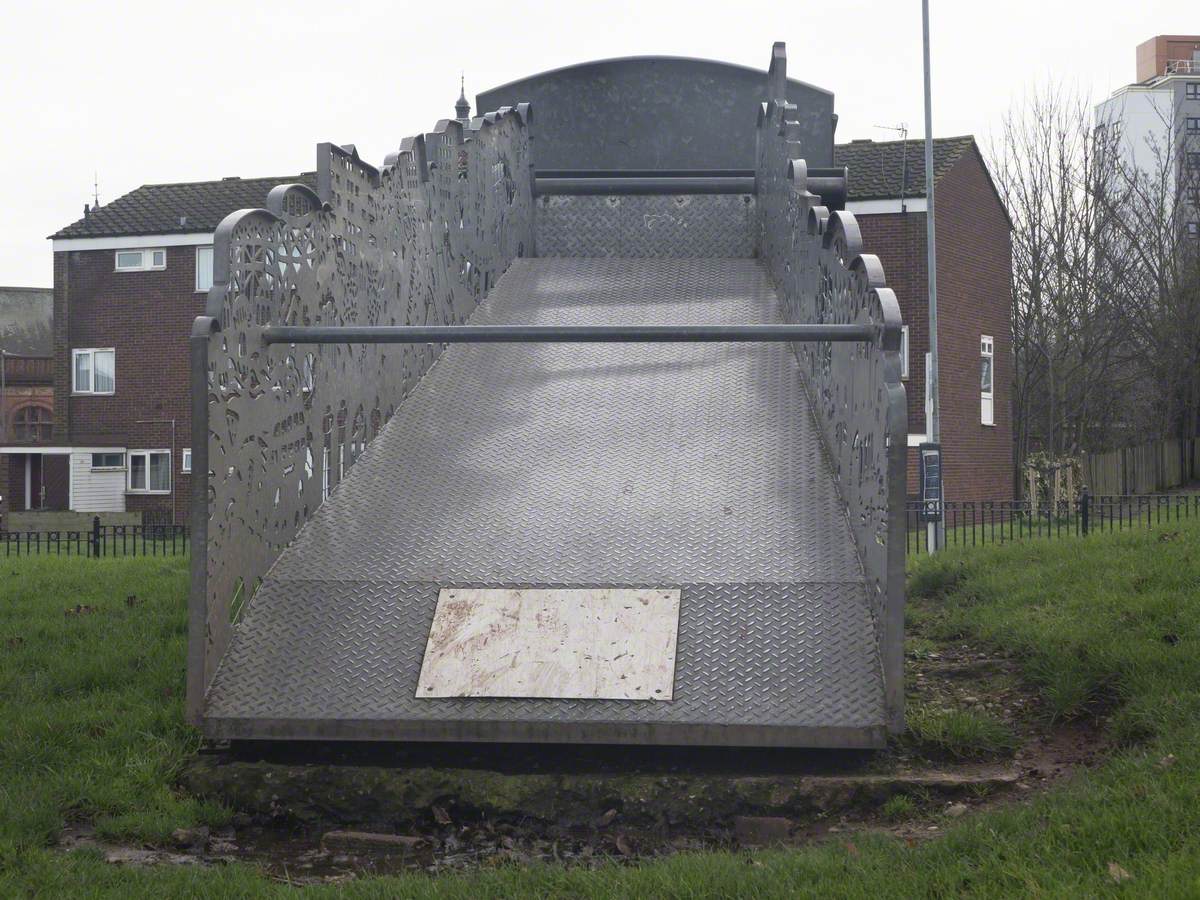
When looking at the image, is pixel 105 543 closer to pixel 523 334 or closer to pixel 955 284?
pixel 523 334

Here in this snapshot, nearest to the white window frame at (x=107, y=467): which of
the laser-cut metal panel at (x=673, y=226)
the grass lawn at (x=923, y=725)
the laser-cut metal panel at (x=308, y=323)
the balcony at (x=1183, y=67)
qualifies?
the grass lawn at (x=923, y=725)

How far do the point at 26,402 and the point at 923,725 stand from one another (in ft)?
189

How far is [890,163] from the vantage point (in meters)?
32.1

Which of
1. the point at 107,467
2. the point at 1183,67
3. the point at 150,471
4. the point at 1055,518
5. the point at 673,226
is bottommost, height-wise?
the point at 1055,518

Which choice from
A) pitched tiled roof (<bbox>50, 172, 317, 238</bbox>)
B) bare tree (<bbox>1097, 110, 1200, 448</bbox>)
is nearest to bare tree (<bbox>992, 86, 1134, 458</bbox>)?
bare tree (<bbox>1097, 110, 1200, 448</bbox>)

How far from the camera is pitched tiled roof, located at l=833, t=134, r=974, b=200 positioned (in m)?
30.9

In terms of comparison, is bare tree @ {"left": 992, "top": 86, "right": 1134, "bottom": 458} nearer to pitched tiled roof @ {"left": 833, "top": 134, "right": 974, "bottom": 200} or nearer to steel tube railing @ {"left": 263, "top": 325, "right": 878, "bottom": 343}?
pitched tiled roof @ {"left": 833, "top": 134, "right": 974, "bottom": 200}

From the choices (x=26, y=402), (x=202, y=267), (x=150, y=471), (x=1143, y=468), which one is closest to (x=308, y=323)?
(x=202, y=267)

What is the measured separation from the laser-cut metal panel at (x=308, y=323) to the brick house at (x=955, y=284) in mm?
22693

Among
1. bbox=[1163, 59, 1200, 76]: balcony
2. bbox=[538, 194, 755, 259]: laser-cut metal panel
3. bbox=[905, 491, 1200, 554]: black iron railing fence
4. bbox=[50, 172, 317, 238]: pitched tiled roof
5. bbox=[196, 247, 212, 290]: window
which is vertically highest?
bbox=[1163, 59, 1200, 76]: balcony

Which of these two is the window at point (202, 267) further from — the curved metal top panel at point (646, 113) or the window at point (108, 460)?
the curved metal top panel at point (646, 113)

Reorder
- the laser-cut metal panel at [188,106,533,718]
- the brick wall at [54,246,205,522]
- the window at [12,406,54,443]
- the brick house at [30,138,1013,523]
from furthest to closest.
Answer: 1. the window at [12,406,54,443]
2. the brick wall at [54,246,205,522]
3. the brick house at [30,138,1013,523]
4. the laser-cut metal panel at [188,106,533,718]

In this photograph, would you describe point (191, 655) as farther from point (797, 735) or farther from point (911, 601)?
point (911, 601)

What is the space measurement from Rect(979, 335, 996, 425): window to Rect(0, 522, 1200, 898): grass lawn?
2552 cm
